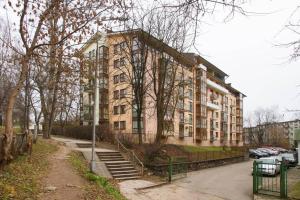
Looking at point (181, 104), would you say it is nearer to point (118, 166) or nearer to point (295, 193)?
point (118, 166)

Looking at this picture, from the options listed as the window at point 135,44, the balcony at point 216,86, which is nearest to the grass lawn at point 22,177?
the window at point 135,44

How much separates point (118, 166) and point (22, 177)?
10946mm

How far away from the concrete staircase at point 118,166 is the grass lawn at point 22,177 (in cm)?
448

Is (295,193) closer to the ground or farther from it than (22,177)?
closer to the ground

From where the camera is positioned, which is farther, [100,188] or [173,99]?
[173,99]

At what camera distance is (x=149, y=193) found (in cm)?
1906

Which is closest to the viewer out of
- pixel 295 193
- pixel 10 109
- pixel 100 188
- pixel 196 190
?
pixel 10 109

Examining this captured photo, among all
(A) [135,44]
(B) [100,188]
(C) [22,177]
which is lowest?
(B) [100,188]

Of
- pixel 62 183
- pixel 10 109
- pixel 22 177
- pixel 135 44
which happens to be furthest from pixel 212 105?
pixel 10 109

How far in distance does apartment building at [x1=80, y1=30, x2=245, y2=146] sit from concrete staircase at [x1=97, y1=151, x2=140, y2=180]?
512 centimetres

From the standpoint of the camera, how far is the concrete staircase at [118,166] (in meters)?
23.0

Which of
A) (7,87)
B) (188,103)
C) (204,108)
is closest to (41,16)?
(7,87)

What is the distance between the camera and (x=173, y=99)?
34.9 metres

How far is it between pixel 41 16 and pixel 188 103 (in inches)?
1965
